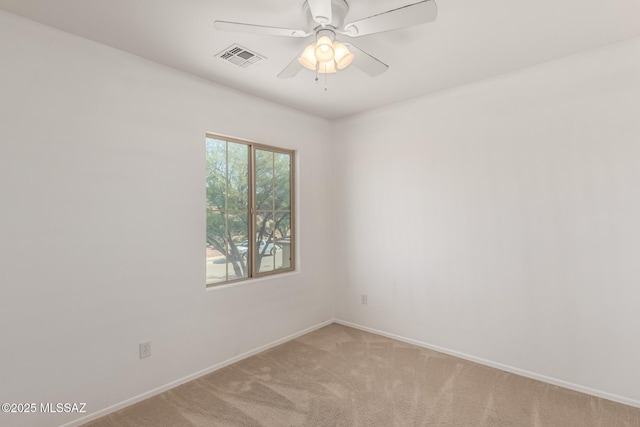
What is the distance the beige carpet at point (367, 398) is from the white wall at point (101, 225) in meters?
0.32

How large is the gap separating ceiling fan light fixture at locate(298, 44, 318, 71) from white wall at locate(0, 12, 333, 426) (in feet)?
4.25

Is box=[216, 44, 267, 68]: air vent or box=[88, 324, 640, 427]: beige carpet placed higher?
box=[216, 44, 267, 68]: air vent

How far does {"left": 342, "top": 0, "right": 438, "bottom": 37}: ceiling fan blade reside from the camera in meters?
1.52

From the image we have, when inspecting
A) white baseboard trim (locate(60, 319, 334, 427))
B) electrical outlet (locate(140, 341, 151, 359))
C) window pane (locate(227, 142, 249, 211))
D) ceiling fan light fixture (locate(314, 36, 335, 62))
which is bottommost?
white baseboard trim (locate(60, 319, 334, 427))

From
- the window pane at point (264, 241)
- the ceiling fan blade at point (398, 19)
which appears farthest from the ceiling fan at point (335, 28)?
the window pane at point (264, 241)

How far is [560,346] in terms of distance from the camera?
259 centimetres

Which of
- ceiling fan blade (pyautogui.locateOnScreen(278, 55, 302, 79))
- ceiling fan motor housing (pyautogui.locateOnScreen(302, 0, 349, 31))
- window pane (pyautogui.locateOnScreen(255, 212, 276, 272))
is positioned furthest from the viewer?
window pane (pyautogui.locateOnScreen(255, 212, 276, 272))

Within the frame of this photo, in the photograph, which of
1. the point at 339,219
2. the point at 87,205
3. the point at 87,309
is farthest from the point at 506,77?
the point at 87,309

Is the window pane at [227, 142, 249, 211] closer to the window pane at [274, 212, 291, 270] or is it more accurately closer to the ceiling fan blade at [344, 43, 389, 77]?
the window pane at [274, 212, 291, 270]

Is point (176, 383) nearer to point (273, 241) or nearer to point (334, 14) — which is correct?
point (273, 241)

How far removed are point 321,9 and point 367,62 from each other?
541 mm

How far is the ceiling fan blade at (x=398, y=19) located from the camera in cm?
152

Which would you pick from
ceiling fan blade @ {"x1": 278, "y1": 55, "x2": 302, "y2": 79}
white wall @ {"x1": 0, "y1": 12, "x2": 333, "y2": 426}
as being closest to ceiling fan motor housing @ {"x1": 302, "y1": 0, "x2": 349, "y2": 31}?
ceiling fan blade @ {"x1": 278, "y1": 55, "x2": 302, "y2": 79}

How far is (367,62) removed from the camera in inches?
81.2
